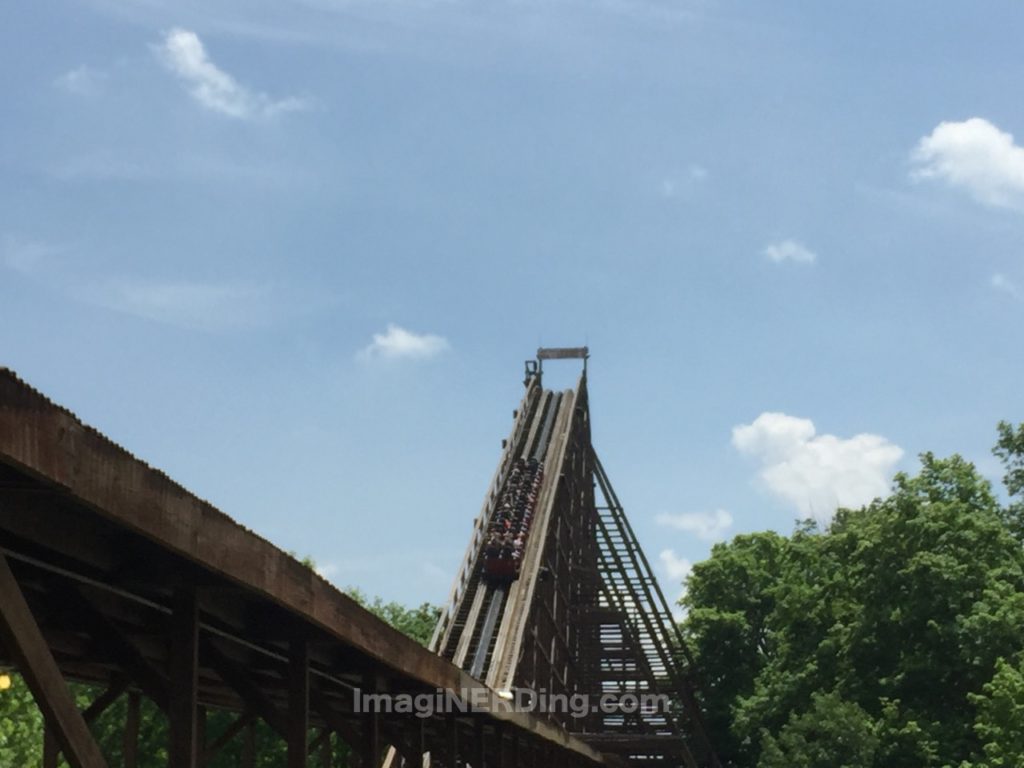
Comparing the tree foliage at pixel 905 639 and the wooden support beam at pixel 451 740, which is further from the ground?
the tree foliage at pixel 905 639

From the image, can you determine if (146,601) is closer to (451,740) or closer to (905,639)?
(451,740)

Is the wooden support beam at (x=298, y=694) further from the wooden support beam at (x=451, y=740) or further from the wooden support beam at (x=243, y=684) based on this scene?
the wooden support beam at (x=451, y=740)

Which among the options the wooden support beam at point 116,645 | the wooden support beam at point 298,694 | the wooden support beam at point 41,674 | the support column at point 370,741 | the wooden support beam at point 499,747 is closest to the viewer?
the wooden support beam at point 41,674

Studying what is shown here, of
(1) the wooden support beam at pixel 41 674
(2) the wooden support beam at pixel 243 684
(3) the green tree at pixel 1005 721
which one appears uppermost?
(3) the green tree at pixel 1005 721

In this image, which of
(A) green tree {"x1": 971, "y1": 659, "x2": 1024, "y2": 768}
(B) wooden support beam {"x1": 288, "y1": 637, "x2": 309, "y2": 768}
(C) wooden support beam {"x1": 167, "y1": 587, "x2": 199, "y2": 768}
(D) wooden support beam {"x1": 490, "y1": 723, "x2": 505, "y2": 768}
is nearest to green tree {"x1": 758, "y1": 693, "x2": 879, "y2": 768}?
(A) green tree {"x1": 971, "y1": 659, "x2": 1024, "y2": 768}

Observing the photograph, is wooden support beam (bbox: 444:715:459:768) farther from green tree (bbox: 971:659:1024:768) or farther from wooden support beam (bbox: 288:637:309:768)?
green tree (bbox: 971:659:1024:768)

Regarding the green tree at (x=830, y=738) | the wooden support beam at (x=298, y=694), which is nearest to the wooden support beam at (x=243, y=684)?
the wooden support beam at (x=298, y=694)

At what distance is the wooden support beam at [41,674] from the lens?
5.90 m

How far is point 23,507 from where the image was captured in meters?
6.98

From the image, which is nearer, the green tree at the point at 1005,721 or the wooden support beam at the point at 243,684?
the wooden support beam at the point at 243,684

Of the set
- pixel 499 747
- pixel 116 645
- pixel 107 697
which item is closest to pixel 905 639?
pixel 499 747

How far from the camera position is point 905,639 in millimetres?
47750

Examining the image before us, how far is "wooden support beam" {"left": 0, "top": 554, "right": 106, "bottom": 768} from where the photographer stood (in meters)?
5.90

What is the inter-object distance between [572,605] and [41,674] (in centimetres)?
4786
